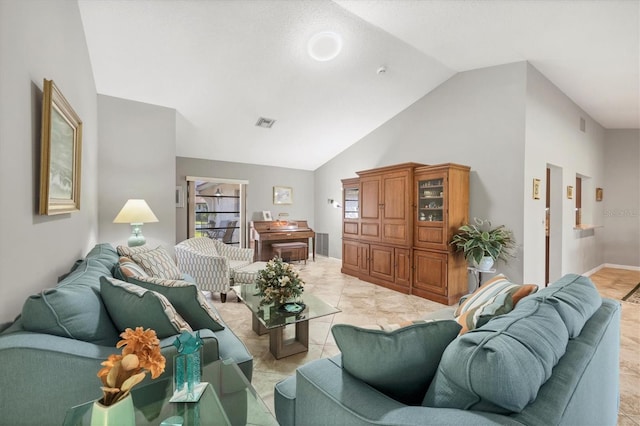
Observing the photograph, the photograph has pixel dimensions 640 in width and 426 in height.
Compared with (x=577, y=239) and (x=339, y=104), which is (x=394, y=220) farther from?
(x=577, y=239)

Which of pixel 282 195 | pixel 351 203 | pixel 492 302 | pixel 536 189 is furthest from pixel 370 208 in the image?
pixel 492 302

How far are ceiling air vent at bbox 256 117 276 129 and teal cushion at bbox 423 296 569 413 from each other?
14.6 ft

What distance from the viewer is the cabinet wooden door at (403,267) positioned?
4.12m

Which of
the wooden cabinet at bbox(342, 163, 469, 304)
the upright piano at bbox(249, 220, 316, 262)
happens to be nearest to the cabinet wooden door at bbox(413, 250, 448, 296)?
the wooden cabinet at bbox(342, 163, 469, 304)

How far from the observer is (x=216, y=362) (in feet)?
4.39

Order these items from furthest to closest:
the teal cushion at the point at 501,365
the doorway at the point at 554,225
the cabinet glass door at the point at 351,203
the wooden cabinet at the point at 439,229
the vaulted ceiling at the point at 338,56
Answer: the cabinet glass door at the point at 351,203 → the doorway at the point at 554,225 → the wooden cabinet at the point at 439,229 → the vaulted ceiling at the point at 338,56 → the teal cushion at the point at 501,365

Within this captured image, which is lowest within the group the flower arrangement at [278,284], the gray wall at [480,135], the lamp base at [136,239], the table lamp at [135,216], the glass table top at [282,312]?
the glass table top at [282,312]

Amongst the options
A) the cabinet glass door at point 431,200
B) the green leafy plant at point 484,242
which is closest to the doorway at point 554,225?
the green leafy plant at point 484,242

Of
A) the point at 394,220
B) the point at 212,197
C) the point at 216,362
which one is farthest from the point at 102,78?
the point at 394,220

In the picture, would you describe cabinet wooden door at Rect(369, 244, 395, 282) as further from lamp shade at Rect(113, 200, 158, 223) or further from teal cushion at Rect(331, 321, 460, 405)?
teal cushion at Rect(331, 321, 460, 405)

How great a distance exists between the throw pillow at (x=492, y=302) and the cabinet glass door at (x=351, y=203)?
3652mm

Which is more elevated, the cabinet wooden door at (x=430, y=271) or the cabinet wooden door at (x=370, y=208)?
the cabinet wooden door at (x=370, y=208)

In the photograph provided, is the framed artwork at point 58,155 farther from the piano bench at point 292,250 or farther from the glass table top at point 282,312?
the piano bench at point 292,250

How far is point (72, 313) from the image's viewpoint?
3.83 feet
